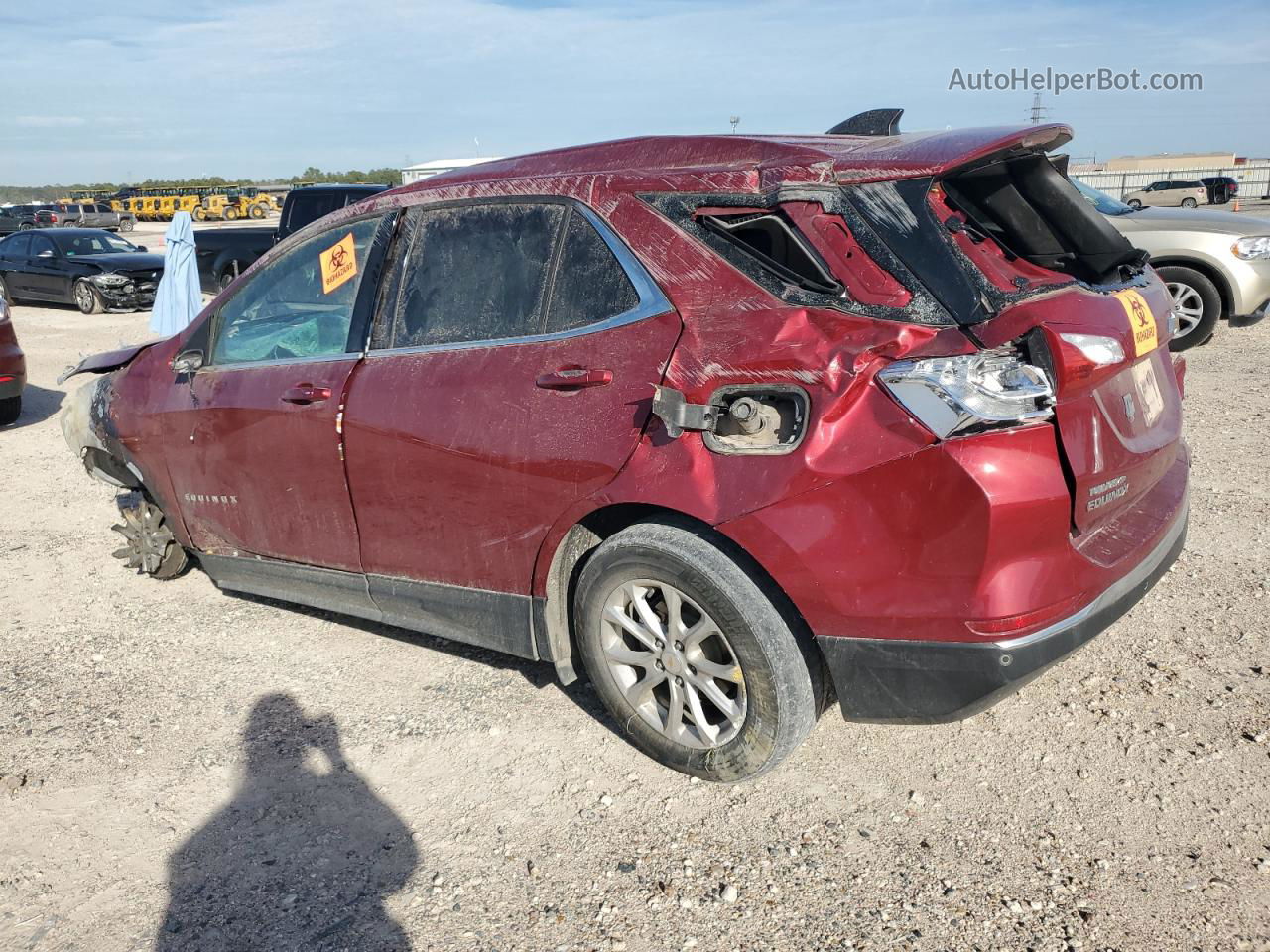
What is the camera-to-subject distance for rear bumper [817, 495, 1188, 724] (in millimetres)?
2678

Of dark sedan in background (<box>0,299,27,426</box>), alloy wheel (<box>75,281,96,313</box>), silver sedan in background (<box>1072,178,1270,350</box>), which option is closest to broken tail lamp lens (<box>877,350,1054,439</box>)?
silver sedan in background (<box>1072,178,1270,350</box>)

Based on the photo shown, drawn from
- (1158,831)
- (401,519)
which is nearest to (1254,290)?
(1158,831)

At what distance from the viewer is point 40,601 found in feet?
16.8

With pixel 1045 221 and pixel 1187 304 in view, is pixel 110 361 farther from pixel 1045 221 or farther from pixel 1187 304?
pixel 1187 304

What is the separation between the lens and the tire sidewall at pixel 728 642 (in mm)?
2922

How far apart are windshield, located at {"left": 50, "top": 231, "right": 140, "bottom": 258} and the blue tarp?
6842 millimetres

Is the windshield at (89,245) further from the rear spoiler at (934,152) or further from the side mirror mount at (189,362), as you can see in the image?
the rear spoiler at (934,152)

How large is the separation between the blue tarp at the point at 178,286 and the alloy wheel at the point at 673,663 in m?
9.85

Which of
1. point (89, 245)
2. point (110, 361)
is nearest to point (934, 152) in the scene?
point (110, 361)

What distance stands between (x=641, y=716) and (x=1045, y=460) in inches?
56.6

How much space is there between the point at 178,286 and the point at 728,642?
10616mm

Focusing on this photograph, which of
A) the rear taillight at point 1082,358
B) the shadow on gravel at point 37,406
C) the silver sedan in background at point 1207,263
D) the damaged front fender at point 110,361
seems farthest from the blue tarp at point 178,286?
the rear taillight at point 1082,358

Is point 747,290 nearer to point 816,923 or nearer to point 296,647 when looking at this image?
point 816,923

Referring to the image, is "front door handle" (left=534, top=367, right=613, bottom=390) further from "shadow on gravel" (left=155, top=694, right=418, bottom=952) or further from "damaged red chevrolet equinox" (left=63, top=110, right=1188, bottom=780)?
"shadow on gravel" (left=155, top=694, right=418, bottom=952)
